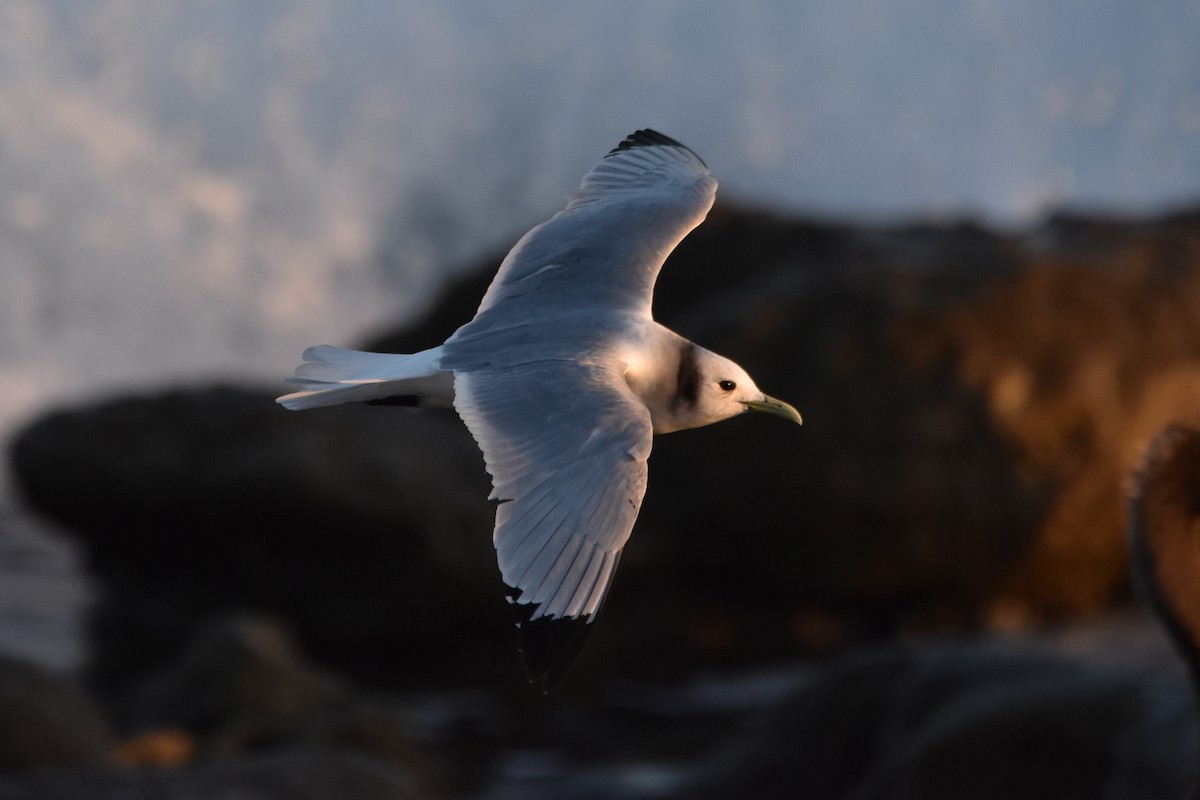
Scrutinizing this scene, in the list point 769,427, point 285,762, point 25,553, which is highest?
point 285,762

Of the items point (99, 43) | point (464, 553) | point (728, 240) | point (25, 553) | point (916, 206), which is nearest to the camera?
point (464, 553)

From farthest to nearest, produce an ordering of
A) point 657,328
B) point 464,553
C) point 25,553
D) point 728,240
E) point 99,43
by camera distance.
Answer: point 99,43, point 728,240, point 25,553, point 464,553, point 657,328

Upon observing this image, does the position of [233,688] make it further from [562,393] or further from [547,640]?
[547,640]

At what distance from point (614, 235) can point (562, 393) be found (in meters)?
0.74

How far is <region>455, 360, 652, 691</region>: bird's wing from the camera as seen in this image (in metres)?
2.09

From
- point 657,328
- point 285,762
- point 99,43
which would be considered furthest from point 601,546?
point 99,43

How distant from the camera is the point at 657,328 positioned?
2.76 metres

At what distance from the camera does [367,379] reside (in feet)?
8.21

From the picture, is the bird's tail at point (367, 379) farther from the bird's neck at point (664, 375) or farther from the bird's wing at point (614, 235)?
the bird's neck at point (664, 375)

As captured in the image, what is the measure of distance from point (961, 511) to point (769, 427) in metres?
0.96

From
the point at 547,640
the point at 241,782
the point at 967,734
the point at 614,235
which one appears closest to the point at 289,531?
the point at 241,782

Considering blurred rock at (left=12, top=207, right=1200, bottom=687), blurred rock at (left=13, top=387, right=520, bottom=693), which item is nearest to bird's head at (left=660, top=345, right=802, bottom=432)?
blurred rock at (left=13, top=387, right=520, bottom=693)

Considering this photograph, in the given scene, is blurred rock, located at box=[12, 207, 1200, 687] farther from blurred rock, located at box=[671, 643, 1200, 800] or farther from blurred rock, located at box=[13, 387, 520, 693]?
blurred rock, located at box=[671, 643, 1200, 800]

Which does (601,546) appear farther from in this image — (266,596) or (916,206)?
(916,206)
